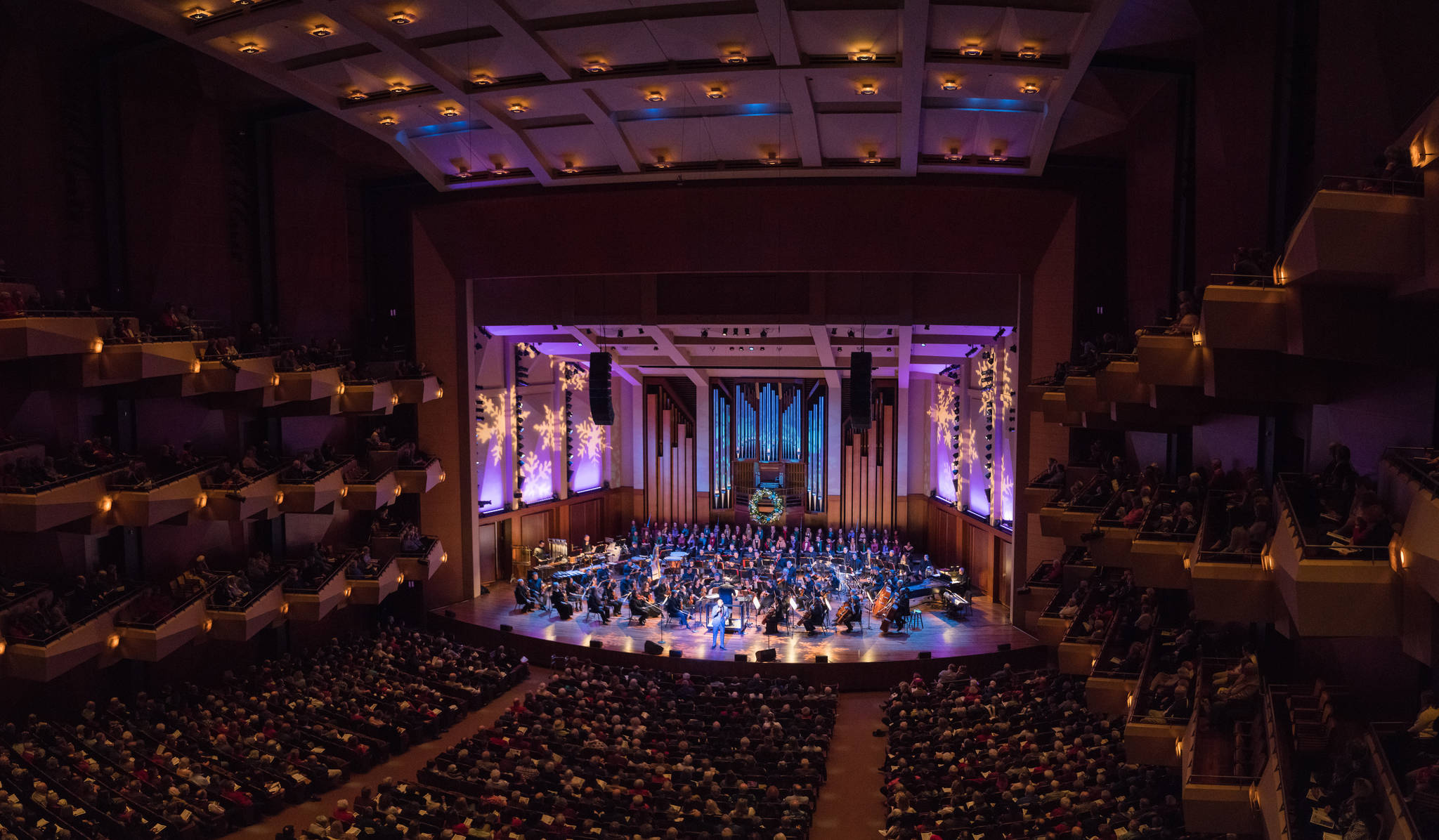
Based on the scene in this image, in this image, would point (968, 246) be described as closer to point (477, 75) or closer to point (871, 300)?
point (871, 300)

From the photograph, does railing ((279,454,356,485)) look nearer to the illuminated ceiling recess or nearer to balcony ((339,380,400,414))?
balcony ((339,380,400,414))

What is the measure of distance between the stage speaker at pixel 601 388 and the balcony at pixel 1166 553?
10525 millimetres

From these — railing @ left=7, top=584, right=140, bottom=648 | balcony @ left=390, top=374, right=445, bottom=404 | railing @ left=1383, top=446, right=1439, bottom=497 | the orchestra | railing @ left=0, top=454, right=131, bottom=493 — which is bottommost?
the orchestra

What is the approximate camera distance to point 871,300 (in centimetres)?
1772

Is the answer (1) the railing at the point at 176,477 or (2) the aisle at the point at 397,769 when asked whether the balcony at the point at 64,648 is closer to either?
(1) the railing at the point at 176,477

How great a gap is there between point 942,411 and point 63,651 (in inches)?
675

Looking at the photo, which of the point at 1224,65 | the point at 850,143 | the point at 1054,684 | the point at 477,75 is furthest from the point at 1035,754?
the point at 477,75

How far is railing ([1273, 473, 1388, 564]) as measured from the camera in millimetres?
5934

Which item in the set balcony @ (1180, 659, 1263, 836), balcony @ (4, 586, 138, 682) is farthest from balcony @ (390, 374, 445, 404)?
balcony @ (1180, 659, 1263, 836)

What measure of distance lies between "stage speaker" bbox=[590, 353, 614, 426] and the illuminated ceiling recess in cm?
335

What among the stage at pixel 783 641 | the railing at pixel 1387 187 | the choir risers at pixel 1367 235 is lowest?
the stage at pixel 783 641

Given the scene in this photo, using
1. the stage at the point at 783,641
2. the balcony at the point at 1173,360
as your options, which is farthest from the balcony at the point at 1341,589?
the stage at the point at 783,641

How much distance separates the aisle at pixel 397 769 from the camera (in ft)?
36.2

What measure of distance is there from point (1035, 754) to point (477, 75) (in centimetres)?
1206
